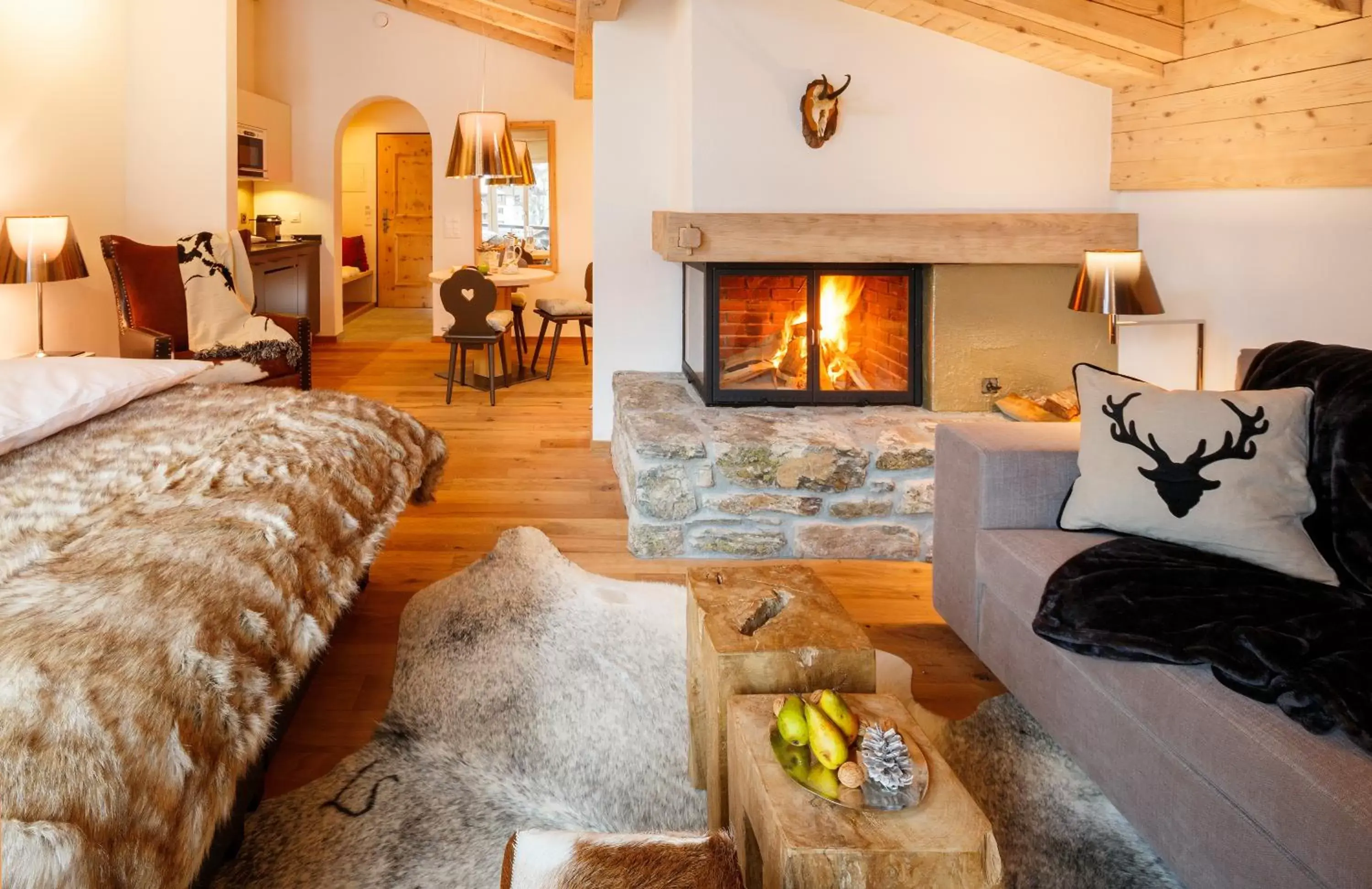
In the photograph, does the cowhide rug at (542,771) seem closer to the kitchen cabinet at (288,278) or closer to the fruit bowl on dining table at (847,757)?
the fruit bowl on dining table at (847,757)

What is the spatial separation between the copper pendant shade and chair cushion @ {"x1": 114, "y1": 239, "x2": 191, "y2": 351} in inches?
10.2

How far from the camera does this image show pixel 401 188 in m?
12.7

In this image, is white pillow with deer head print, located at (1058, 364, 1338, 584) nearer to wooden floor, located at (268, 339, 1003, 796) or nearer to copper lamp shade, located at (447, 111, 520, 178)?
wooden floor, located at (268, 339, 1003, 796)

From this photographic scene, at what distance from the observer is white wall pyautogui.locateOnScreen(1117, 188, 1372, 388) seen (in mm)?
2959

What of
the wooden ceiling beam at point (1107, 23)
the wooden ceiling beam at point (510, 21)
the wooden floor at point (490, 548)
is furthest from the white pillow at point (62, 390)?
the wooden ceiling beam at point (510, 21)

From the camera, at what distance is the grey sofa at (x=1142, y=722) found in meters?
1.48

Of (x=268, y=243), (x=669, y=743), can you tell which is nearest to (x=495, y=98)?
(x=268, y=243)

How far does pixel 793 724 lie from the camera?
1.60 m

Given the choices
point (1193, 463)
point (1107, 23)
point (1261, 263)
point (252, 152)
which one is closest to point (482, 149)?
point (252, 152)

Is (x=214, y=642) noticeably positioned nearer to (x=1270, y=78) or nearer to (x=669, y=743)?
(x=669, y=743)

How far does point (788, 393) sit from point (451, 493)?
1.53 metres

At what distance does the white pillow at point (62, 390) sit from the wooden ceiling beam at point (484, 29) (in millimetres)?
6693

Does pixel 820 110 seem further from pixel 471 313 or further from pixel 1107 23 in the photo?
pixel 471 313

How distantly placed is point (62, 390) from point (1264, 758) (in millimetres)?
2486
